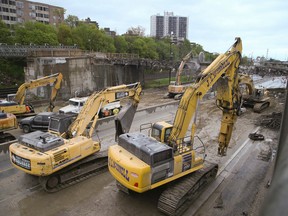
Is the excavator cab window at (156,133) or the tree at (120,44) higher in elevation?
the tree at (120,44)

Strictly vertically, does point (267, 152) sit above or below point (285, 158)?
below

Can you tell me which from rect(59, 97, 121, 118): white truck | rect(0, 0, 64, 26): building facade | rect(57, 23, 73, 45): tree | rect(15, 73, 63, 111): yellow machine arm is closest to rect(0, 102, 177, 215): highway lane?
rect(59, 97, 121, 118): white truck

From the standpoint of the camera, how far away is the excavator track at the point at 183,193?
317 inches

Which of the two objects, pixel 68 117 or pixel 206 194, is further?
pixel 68 117

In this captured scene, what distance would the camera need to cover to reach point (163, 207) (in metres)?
8.16

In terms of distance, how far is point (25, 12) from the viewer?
6819 centimetres

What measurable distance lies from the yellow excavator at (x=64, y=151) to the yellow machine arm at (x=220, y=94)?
3888mm

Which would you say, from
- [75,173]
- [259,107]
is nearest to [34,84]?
[75,173]

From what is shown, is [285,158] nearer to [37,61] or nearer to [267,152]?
[267,152]

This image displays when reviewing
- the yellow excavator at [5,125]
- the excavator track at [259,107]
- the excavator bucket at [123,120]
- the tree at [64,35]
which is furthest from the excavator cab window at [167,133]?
the tree at [64,35]

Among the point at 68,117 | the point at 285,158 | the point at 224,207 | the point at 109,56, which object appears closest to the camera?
the point at 285,158

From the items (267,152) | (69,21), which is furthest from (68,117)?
(69,21)

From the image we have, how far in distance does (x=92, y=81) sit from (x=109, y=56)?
648 cm

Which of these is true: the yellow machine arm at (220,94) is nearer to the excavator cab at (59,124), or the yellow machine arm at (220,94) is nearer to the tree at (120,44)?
the excavator cab at (59,124)
